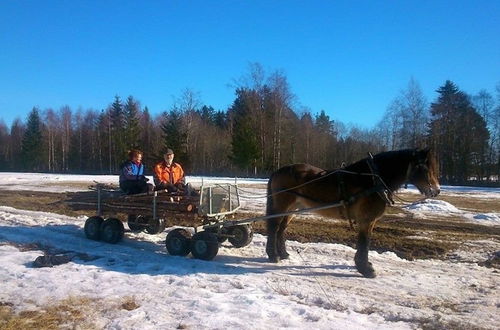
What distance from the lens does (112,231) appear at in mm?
8797

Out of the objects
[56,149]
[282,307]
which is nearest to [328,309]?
[282,307]

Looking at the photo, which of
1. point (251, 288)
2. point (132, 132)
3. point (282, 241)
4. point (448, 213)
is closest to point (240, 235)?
point (282, 241)

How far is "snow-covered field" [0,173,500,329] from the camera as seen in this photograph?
185 inches

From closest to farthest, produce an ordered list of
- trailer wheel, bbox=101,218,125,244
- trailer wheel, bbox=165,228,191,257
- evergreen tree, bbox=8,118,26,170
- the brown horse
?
1. the brown horse
2. trailer wheel, bbox=165,228,191,257
3. trailer wheel, bbox=101,218,125,244
4. evergreen tree, bbox=8,118,26,170

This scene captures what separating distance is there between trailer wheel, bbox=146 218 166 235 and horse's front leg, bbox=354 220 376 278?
4436mm

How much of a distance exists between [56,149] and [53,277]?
7473 cm

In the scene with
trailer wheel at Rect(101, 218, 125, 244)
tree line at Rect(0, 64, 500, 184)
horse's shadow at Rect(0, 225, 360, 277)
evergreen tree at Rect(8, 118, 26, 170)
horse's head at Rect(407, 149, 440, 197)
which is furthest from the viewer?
evergreen tree at Rect(8, 118, 26, 170)

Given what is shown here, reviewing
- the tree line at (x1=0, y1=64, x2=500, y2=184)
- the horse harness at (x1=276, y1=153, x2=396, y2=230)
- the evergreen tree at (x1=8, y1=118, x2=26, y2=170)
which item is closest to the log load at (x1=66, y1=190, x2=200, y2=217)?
the horse harness at (x1=276, y1=153, x2=396, y2=230)

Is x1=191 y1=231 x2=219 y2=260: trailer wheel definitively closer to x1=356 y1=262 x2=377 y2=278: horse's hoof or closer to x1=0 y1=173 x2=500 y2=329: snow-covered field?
x1=0 y1=173 x2=500 y2=329: snow-covered field

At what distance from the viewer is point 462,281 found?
6223 millimetres

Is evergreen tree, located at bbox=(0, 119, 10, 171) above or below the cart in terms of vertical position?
above

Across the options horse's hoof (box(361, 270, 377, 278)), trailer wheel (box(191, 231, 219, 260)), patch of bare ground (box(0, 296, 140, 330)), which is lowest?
patch of bare ground (box(0, 296, 140, 330))

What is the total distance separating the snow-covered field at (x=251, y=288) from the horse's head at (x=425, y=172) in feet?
4.45

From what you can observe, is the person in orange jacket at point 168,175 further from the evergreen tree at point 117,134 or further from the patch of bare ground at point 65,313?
the evergreen tree at point 117,134
